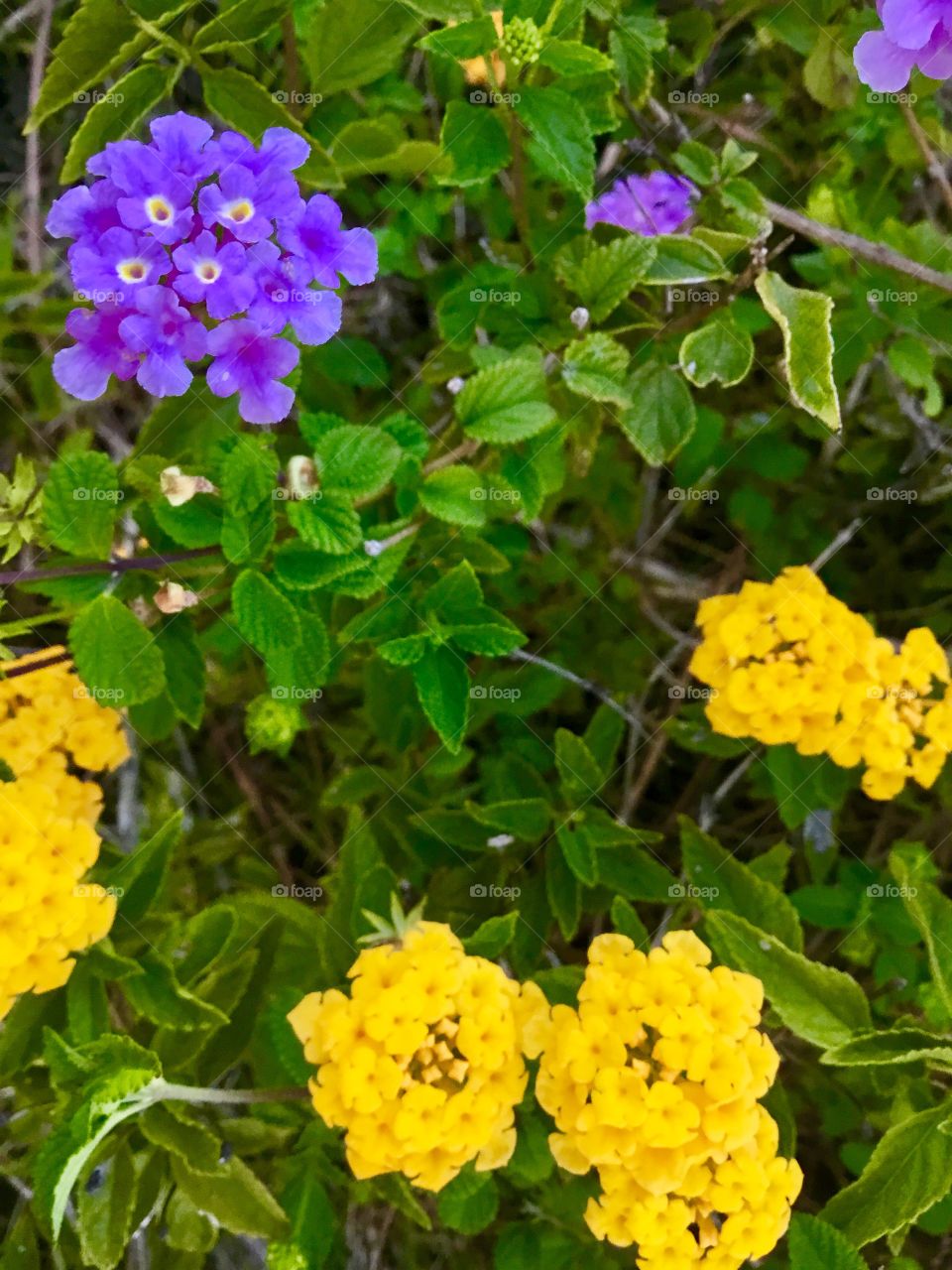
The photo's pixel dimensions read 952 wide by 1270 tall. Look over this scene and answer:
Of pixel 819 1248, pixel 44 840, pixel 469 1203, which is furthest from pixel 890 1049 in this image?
pixel 44 840

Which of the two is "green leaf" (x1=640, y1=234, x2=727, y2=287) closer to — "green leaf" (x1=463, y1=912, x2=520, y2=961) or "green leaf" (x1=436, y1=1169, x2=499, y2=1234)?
"green leaf" (x1=463, y1=912, x2=520, y2=961)

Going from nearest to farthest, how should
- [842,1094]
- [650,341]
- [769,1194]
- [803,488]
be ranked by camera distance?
[769,1194] → [650,341] → [842,1094] → [803,488]

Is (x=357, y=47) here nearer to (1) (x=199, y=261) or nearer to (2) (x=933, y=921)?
(1) (x=199, y=261)

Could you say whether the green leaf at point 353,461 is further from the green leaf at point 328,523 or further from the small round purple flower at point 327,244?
the small round purple flower at point 327,244

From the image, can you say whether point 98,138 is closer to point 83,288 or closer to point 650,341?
point 83,288

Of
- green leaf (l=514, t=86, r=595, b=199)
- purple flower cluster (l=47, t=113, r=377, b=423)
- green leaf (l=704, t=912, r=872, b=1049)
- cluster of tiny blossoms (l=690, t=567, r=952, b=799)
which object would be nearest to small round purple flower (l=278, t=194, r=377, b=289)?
purple flower cluster (l=47, t=113, r=377, b=423)

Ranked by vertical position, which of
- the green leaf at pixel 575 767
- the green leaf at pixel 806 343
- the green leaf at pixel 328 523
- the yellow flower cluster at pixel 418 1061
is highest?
the green leaf at pixel 806 343

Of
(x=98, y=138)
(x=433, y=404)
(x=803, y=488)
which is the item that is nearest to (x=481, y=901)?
A: (x=433, y=404)

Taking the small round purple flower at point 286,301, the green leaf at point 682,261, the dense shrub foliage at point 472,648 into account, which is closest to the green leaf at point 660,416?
the dense shrub foliage at point 472,648
